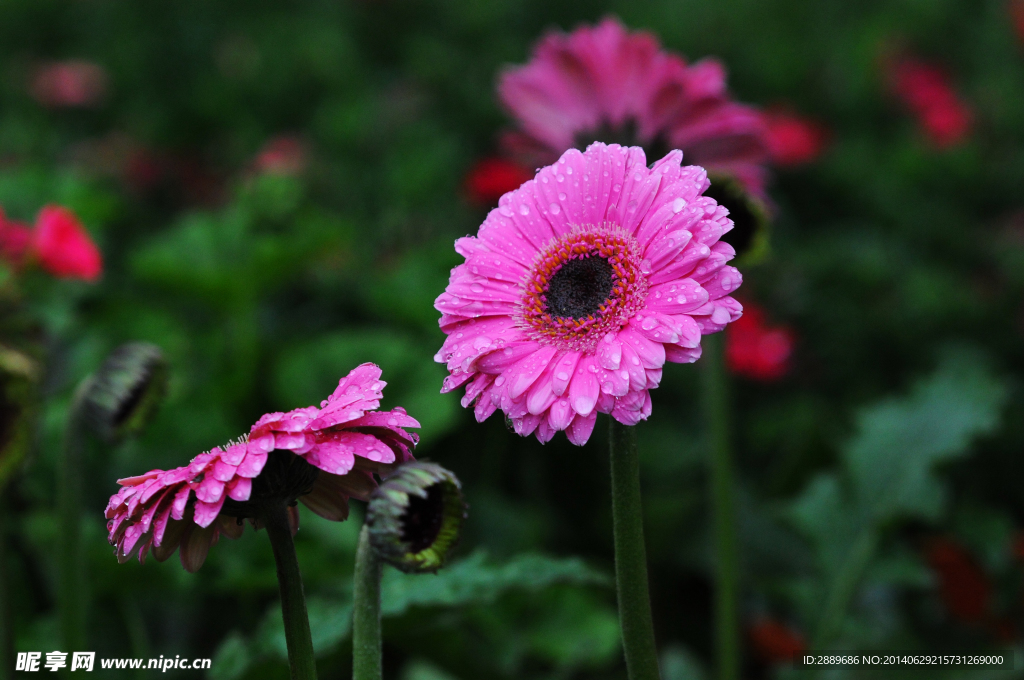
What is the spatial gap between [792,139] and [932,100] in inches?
22.8

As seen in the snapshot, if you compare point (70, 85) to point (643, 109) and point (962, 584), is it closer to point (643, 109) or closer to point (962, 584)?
point (643, 109)

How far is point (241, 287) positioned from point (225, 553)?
59cm

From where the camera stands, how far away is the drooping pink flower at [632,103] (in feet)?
3.43

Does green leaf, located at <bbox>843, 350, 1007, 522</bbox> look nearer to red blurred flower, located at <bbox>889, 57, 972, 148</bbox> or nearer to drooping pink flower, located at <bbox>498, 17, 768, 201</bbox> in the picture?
drooping pink flower, located at <bbox>498, 17, 768, 201</bbox>

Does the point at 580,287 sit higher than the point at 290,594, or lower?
higher

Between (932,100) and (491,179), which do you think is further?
(932,100)

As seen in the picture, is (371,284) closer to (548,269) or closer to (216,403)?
(216,403)

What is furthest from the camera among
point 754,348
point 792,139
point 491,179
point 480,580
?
point 792,139

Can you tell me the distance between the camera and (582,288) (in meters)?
0.63

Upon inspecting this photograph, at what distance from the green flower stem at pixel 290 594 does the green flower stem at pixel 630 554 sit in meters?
0.20

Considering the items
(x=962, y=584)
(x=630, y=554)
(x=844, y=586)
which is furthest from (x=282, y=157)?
(x=630, y=554)

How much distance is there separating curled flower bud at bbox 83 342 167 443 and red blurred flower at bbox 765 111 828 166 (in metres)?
1.61

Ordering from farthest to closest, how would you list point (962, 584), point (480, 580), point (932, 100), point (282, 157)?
point (932, 100)
point (282, 157)
point (962, 584)
point (480, 580)

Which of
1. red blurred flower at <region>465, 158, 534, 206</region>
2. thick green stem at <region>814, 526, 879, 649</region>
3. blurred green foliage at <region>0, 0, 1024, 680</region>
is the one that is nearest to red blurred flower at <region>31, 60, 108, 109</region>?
blurred green foliage at <region>0, 0, 1024, 680</region>
